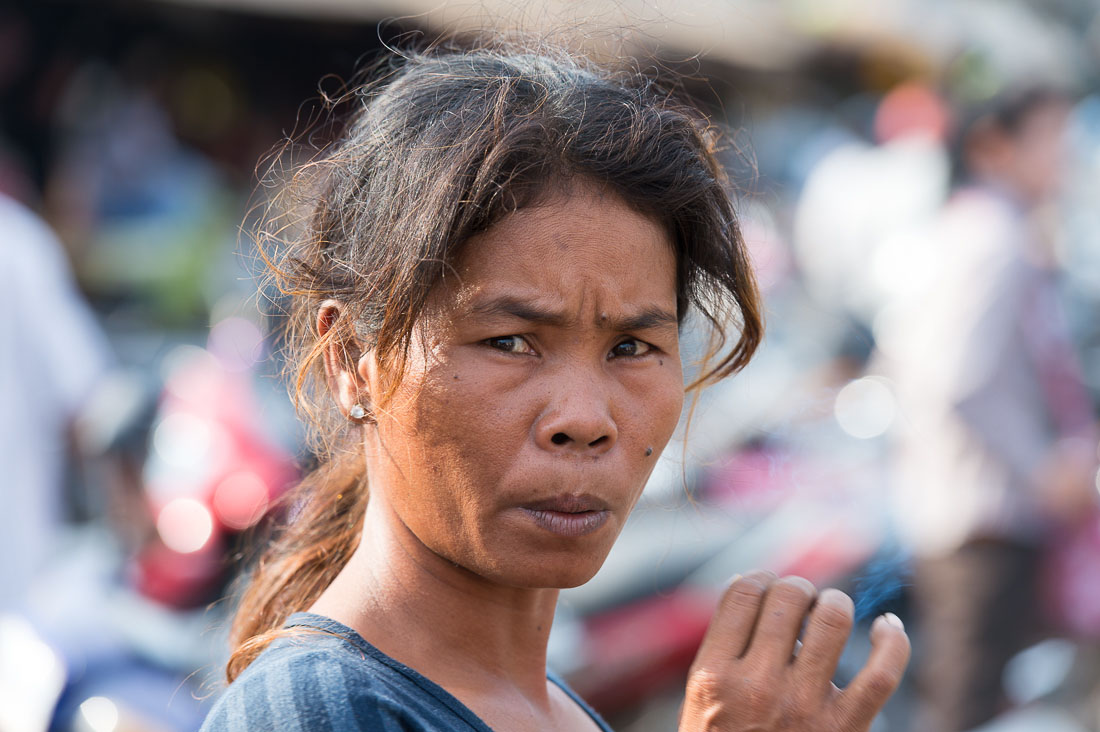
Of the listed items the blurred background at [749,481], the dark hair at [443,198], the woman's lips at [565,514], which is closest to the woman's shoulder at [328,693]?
the dark hair at [443,198]

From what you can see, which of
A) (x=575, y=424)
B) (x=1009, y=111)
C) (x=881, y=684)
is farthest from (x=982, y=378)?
(x=575, y=424)

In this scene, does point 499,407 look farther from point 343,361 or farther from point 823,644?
point 823,644

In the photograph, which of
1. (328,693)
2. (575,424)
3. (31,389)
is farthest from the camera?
(31,389)

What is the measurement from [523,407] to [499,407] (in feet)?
0.10

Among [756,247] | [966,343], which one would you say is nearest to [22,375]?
[966,343]

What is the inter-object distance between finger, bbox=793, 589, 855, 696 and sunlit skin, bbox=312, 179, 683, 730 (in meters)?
0.29

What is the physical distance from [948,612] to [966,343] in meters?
1.00

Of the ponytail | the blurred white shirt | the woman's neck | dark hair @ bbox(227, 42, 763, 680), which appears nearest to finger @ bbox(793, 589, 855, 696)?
the woman's neck

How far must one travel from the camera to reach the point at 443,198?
1423 mm

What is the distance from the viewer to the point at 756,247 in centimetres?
623

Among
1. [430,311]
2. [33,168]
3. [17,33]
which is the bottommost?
[430,311]

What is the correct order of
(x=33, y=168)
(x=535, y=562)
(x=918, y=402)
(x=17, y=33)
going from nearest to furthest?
(x=535, y=562), (x=918, y=402), (x=17, y=33), (x=33, y=168)

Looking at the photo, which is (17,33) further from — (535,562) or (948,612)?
(535,562)

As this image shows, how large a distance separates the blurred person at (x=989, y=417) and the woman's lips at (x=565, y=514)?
2974 millimetres
